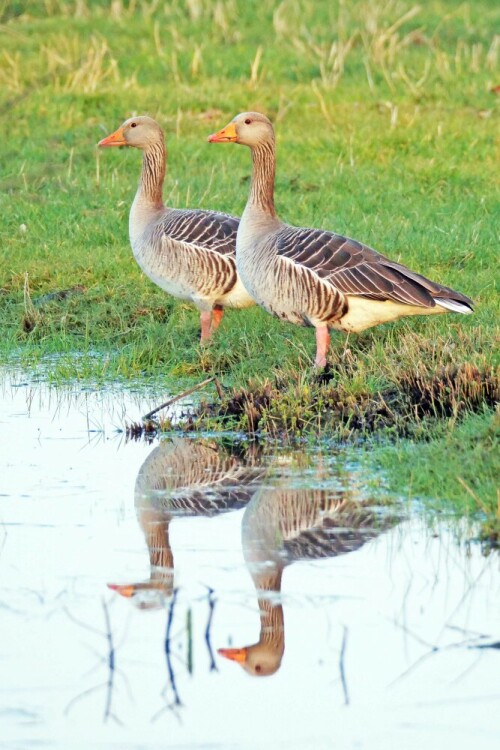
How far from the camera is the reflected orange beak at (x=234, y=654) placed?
4.27 meters

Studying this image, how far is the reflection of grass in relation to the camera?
5.53 meters

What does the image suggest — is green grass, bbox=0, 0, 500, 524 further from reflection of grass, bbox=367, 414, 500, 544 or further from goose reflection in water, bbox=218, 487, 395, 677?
goose reflection in water, bbox=218, 487, 395, 677

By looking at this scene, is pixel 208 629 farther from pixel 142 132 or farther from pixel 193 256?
pixel 142 132

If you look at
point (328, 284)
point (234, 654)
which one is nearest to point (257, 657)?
point (234, 654)

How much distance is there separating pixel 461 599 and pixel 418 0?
16038 mm

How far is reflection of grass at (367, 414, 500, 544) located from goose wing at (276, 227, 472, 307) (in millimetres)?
1363

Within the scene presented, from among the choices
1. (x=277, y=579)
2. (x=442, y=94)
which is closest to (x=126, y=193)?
(x=442, y=94)

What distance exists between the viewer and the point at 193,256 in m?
9.00

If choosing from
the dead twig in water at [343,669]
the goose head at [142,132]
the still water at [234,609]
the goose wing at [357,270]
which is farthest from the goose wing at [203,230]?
the dead twig in water at [343,669]

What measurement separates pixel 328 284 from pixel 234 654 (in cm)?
399

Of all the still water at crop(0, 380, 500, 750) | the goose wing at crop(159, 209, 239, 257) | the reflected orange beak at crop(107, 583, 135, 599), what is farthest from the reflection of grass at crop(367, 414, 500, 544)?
the goose wing at crop(159, 209, 239, 257)

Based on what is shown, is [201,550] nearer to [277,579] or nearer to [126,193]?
[277,579]

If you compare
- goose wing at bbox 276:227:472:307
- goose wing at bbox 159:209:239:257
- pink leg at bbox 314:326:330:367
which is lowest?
pink leg at bbox 314:326:330:367

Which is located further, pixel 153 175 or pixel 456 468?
pixel 153 175
